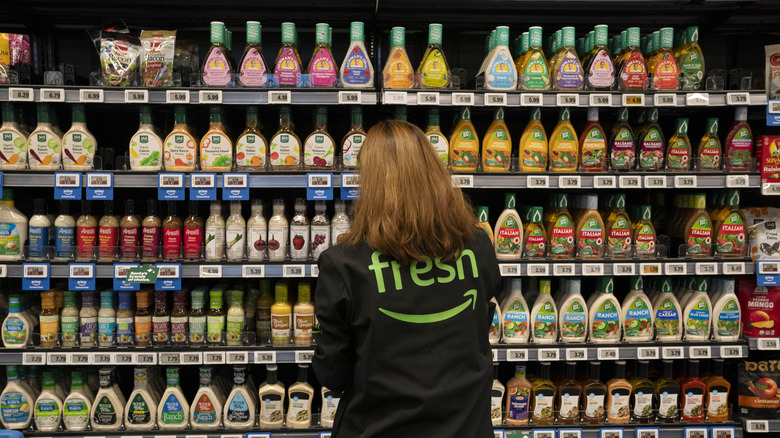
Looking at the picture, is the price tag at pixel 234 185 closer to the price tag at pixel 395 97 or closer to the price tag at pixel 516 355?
the price tag at pixel 395 97

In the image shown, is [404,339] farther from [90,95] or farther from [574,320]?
[90,95]

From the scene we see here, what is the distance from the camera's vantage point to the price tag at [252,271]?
2617mm

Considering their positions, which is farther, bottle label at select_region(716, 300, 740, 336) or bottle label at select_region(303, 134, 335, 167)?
bottle label at select_region(716, 300, 740, 336)

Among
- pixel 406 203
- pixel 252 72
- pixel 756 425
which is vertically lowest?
pixel 756 425

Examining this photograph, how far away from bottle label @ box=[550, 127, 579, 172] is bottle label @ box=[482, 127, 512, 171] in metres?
0.24

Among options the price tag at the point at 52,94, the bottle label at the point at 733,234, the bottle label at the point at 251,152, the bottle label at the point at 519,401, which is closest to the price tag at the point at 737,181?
the bottle label at the point at 733,234

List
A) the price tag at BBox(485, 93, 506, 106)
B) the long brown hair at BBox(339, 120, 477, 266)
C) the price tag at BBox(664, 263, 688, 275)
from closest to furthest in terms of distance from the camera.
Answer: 1. the long brown hair at BBox(339, 120, 477, 266)
2. the price tag at BBox(485, 93, 506, 106)
3. the price tag at BBox(664, 263, 688, 275)

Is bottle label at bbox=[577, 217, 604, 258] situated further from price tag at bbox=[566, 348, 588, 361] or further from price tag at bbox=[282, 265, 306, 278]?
price tag at bbox=[282, 265, 306, 278]

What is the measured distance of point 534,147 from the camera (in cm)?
275

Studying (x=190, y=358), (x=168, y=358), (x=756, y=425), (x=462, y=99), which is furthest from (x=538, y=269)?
(x=168, y=358)

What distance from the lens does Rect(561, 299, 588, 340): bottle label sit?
277 cm

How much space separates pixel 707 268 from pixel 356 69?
2.00m

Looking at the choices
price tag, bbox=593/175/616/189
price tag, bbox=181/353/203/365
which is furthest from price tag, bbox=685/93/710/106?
price tag, bbox=181/353/203/365

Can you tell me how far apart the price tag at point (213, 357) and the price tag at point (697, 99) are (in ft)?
8.38
